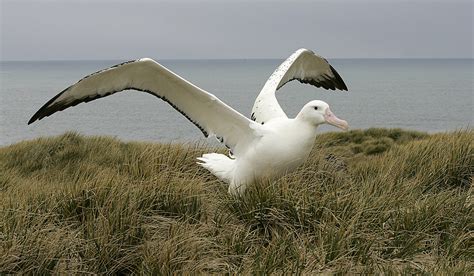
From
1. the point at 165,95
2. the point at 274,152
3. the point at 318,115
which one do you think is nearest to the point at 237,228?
the point at 274,152

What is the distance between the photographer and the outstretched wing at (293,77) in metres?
6.01

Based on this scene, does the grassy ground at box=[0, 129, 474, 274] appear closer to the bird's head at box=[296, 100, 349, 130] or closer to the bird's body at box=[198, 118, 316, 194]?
the bird's body at box=[198, 118, 316, 194]

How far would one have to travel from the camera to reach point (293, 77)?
23.9 ft

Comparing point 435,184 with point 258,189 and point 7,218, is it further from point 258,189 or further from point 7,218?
point 7,218

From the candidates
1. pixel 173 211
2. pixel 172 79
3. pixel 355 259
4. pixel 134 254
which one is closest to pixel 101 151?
pixel 172 79

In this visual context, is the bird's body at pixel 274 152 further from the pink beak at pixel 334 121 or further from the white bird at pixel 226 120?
the pink beak at pixel 334 121

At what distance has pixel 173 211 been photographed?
428 centimetres

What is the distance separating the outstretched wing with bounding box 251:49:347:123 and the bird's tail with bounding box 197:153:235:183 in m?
0.65

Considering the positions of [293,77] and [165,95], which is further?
[293,77]

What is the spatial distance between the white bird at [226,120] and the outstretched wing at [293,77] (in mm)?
271

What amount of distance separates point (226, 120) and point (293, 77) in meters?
2.17

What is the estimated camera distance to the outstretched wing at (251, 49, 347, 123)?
236 inches

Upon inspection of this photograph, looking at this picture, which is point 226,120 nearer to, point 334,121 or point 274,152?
point 274,152

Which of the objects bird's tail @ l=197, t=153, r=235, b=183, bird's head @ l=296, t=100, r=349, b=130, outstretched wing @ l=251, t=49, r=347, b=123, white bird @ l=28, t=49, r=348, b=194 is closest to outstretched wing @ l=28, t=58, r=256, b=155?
white bird @ l=28, t=49, r=348, b=194
